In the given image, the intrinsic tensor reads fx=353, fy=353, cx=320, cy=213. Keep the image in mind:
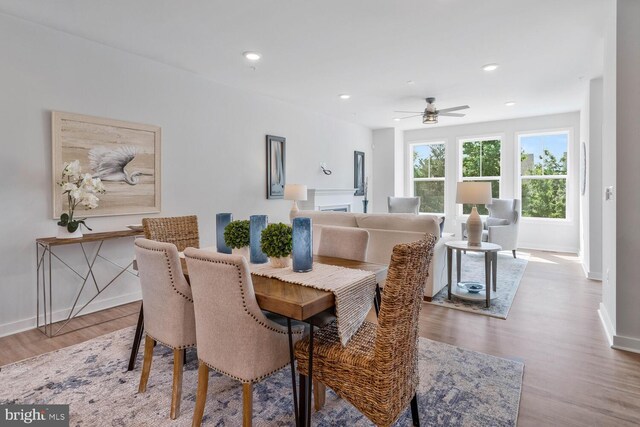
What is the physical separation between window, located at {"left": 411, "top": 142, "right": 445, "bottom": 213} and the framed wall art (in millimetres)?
6025

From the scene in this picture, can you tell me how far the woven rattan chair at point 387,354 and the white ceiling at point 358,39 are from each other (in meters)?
2.26

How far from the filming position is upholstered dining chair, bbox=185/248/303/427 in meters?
1.50

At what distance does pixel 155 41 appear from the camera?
11.1 ft

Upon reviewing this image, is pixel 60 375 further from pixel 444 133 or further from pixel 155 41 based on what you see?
pixel 444 133

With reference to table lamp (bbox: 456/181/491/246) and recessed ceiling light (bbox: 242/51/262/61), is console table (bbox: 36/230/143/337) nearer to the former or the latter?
recessed ceiling light (bbox: 242/51/262/61)

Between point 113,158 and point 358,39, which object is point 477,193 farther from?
point 113,158

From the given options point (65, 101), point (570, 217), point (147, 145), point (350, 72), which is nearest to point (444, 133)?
point (570, 217)

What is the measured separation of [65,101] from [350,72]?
9.75ft

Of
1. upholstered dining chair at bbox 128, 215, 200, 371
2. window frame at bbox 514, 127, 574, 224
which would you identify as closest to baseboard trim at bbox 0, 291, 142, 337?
upholstered dining chair at bbox 128, 215, 200, 371

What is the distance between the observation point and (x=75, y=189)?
3.03m

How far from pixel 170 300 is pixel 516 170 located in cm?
713

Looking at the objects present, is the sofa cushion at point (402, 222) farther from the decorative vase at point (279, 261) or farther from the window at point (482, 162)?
the window at point (482, 162)

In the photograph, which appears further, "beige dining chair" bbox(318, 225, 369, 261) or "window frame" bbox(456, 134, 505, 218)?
"window frame" bbox(456, 134, 505, 218)

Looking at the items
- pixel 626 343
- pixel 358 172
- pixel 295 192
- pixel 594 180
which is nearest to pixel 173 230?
pixel 295 192
